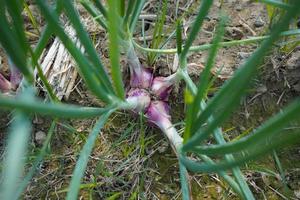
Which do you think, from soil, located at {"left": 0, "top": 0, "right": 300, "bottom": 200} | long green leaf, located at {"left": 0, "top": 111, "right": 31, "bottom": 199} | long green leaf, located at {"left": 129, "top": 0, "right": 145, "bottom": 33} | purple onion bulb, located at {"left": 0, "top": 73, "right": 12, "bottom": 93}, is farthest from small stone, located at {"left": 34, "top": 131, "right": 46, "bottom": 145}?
long green leaf, located at {"left": 0, "top": 111, "right": 31, "bottom": 199}

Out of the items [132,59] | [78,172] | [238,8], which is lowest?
[78,172]

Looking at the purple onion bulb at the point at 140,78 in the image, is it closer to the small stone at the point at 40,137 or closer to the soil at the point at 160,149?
the soil at the point at 160,149

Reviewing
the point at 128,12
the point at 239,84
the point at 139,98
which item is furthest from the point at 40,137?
the point at 239,84

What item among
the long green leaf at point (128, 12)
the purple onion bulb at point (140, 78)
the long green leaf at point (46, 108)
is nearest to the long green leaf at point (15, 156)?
the long green leaf at point (46, 108)

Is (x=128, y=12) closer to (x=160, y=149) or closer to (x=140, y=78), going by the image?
(x=140, y=78)

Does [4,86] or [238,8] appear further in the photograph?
[238,8]

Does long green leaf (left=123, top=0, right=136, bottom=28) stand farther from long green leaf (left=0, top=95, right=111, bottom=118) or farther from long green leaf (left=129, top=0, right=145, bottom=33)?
long green leaf (left=0, top=95, right=111, bottom=118)
